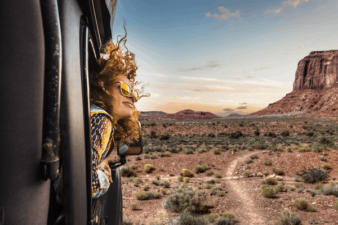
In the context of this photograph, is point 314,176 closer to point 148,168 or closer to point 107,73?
point 148,168

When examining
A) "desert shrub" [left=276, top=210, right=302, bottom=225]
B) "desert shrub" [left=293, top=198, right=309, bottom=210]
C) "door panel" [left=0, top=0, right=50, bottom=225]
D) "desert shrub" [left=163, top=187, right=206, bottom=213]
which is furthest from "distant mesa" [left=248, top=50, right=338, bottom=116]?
"door panel" [left=0, top=0, right=50, bottom=225]

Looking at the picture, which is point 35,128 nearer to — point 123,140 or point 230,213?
point 123,140

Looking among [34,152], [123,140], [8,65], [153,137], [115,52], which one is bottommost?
[153,137]

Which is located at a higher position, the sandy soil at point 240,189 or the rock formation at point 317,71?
the rock formation at point 317,71

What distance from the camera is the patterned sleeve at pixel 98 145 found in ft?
3.83

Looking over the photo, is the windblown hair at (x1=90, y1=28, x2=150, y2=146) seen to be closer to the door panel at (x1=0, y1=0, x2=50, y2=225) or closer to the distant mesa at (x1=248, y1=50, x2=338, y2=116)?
the door panel at (x1=0, y1=0, x2=50, y2=225)

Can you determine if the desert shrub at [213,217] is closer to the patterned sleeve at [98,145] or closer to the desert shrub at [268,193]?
the desert shrub at [268,193]

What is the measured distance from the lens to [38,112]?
682mm

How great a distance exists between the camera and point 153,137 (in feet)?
93.4

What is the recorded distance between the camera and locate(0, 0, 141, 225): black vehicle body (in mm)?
599

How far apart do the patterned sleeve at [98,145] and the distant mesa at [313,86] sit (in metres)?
108

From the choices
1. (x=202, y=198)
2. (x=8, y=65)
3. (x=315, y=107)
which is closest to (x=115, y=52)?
(x=8, y=65)

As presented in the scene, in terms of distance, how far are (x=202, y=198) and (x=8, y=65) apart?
26.5 ft

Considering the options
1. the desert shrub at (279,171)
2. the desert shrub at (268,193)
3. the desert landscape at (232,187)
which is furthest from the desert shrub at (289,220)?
the desert shrub at (279,171)
